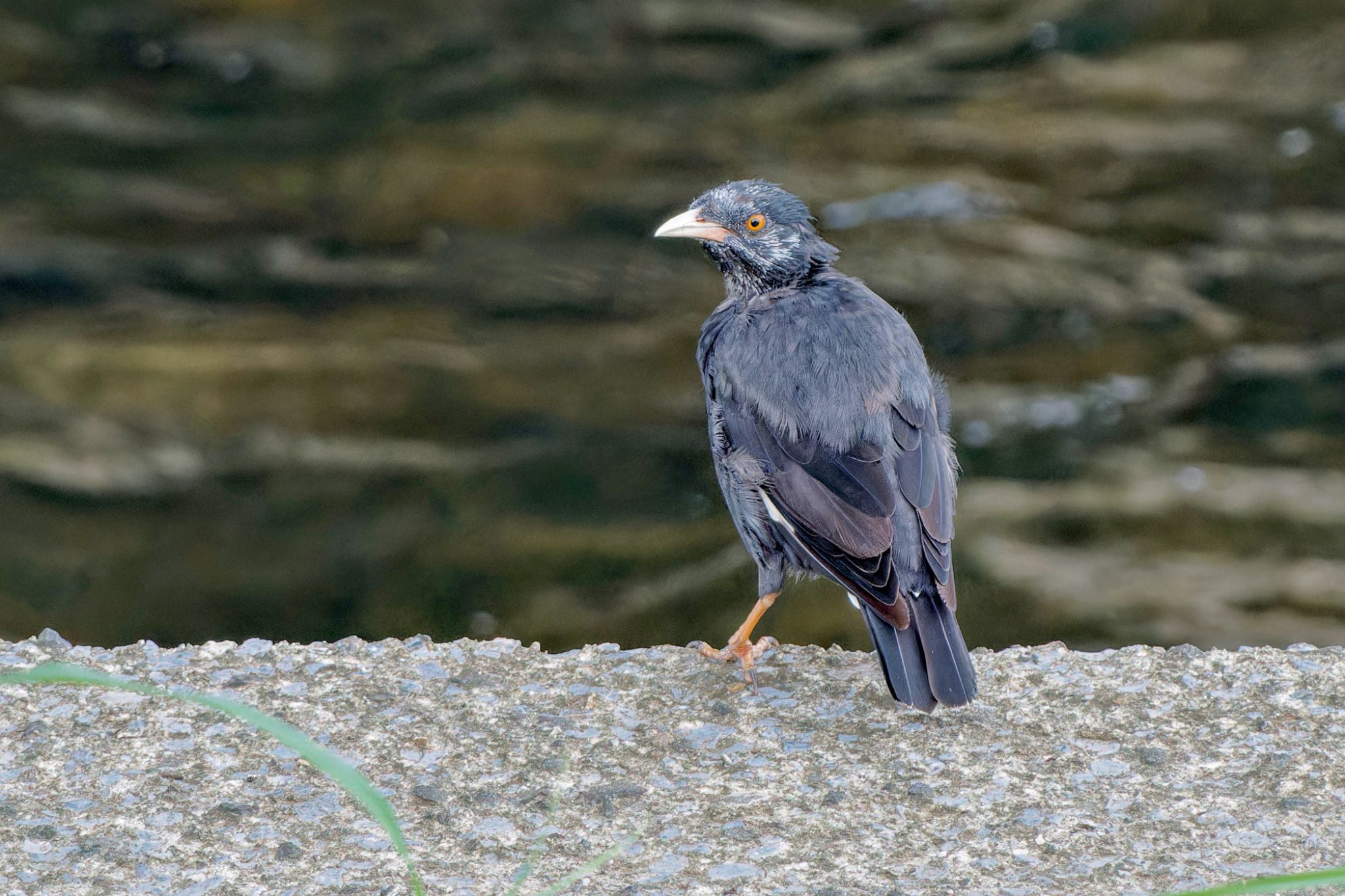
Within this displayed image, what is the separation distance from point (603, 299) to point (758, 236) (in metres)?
4.31

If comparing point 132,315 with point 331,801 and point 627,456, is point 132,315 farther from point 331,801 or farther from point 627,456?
point 331,801

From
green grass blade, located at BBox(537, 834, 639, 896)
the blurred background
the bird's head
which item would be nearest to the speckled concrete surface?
green grass blade, located at BBox(537, 834, 639, 896)

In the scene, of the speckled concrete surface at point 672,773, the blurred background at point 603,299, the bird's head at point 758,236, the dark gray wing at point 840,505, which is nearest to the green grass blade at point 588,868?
the speckled concrete surface at point 672,773

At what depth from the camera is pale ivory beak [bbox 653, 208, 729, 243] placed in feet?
14.3

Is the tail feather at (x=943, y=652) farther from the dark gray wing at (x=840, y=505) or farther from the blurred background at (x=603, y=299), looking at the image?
the blurred background at (x=603, y=299)

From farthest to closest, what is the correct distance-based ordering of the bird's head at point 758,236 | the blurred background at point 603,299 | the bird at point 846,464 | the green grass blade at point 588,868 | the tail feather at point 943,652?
the blurred background at point 603,299
the bird's head at point 758,236
the bird at point 846,464
the tail feather at point 943,652
the green grass blade at point 588,868

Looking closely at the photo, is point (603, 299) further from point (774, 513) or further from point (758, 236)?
point (774, 513)

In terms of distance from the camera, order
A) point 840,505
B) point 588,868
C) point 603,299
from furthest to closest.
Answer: point 603,299 → point 840,505 → point 588,868

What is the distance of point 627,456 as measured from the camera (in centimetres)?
800

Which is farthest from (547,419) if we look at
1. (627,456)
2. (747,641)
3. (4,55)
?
(747,641)

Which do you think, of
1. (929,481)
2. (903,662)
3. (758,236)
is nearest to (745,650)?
(903,662)

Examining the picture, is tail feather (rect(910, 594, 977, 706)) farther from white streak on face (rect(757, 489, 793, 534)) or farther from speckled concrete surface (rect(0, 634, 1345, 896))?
white streak on face (rect(757, 489, 793, 534))

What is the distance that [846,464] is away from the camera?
3553mm

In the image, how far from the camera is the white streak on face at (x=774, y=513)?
3615 millimetres
